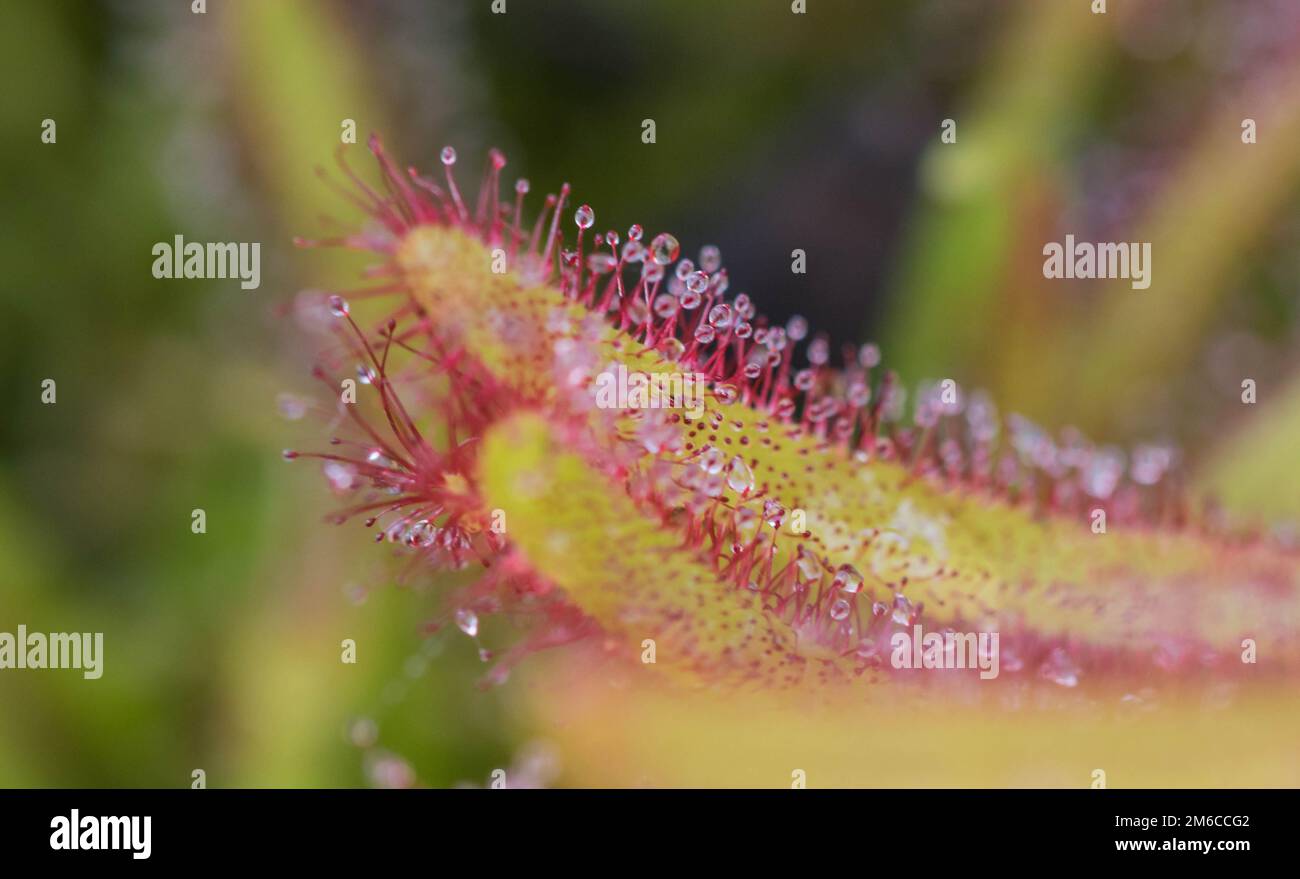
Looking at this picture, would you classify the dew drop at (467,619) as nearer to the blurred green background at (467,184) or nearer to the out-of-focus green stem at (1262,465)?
the blurred green background at (467,184)

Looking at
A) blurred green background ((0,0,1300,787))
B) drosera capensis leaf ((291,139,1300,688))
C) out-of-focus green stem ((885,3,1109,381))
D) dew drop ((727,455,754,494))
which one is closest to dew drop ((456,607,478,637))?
drosera capensis leaf ((291,139,1300,688))

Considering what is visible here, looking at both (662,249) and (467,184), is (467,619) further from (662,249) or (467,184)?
(467,184)

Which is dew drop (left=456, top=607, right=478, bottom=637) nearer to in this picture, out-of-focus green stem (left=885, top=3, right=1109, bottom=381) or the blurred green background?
the blurred green background

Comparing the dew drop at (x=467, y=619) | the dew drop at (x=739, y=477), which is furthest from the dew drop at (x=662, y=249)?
the dew drop at (x=467, y=619)

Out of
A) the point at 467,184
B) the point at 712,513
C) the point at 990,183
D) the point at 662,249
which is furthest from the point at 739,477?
the point at 467,184
